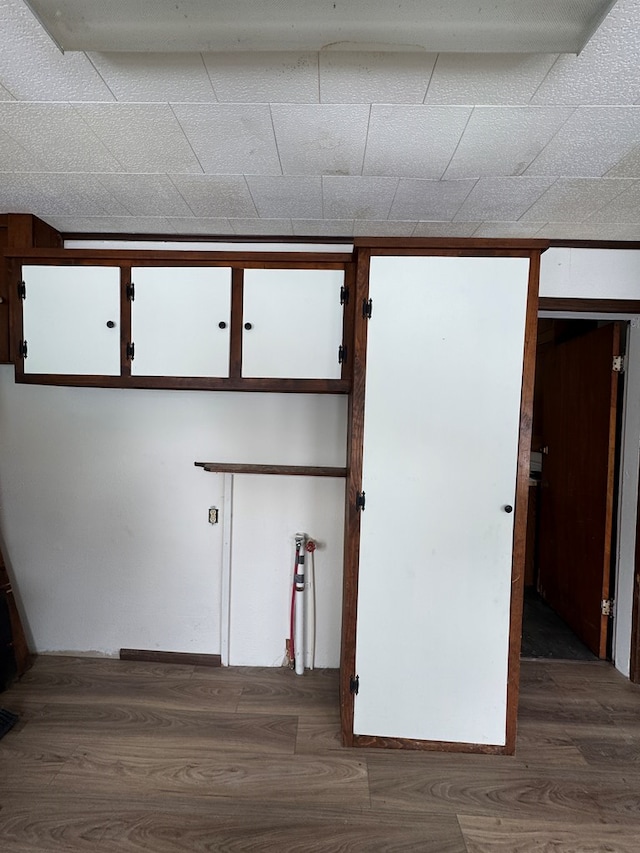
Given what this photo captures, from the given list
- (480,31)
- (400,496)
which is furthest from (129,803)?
(480,31)

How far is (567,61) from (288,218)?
130 cm

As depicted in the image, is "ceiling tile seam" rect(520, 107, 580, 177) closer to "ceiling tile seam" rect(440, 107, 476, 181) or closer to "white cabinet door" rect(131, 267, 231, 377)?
"ceiling tile seam" rect(440, 107, 476, 181)

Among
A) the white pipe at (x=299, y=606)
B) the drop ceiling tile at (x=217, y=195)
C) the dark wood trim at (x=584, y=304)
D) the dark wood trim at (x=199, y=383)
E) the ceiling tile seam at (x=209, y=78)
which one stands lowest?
the white pipe at (x=299, y=606)

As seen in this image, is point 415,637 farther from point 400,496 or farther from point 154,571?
point 154,571

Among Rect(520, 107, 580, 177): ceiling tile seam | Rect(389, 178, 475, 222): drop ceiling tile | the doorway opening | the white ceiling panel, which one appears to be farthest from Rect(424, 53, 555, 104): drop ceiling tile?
the doorway opening

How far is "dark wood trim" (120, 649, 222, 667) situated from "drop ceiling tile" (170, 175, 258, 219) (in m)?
2.32

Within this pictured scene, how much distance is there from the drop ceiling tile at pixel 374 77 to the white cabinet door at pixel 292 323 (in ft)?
2.19

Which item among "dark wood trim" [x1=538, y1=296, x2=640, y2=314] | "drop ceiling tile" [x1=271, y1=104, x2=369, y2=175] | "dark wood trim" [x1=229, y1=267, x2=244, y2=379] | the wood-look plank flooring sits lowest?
the wood-look plank flooring

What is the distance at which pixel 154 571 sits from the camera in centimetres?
251

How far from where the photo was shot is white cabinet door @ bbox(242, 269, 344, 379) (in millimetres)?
1918

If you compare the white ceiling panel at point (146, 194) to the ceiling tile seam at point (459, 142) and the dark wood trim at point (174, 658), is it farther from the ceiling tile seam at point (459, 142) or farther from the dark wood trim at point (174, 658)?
the dark wood trim at point (174, 658)

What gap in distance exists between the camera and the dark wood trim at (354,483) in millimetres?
1813

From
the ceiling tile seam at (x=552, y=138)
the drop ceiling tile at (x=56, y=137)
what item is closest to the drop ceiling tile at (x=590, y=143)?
the ceiling tile seam at (x=552, y=138)

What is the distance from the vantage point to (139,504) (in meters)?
2.50
